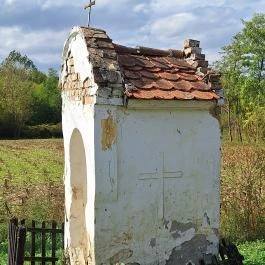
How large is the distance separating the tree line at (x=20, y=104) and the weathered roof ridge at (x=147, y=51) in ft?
161

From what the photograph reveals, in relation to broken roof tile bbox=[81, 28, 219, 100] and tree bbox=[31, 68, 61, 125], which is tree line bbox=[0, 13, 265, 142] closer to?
tree bbox=[31, 68, 61, 125]

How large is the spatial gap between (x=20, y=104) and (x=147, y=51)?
4991 centimetres

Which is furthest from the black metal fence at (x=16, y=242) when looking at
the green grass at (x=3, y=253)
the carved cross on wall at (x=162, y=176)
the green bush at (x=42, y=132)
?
the green bush at (x=42, y=132)

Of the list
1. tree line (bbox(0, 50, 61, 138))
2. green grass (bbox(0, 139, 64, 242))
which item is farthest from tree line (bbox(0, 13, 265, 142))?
green grass (bbox(0, 139, 64, 242))

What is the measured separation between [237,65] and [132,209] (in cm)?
3383

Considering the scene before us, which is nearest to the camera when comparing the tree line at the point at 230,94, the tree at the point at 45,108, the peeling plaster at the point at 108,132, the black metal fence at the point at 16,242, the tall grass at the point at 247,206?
the black metal fence at the point at 16,242

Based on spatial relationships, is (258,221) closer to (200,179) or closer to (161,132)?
(200,179)

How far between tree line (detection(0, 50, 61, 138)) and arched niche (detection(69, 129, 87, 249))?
160 feet

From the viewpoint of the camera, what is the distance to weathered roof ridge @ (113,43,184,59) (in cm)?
653

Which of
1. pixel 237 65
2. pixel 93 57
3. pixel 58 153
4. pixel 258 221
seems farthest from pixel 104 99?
pixel 237 65

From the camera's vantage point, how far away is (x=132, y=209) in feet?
19.2

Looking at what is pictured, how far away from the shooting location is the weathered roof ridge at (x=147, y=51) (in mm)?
6527

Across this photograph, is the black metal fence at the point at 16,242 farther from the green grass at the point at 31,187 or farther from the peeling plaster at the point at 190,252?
the green grass at the point at 31,187

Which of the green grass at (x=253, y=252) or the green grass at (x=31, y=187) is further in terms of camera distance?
the green grass at (x=31, y=187)
